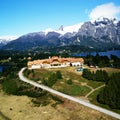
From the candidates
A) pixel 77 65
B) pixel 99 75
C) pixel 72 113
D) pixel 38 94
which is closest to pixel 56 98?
pixel 38 94

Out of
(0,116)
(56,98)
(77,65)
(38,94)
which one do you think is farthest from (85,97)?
(77,65)

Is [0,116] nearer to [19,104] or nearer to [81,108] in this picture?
[19,104]

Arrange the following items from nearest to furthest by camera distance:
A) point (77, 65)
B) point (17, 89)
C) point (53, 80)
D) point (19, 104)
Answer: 1. point (19, 104)
2. point (17, 89)
3. point (53, 80)
4. point (77, 65)

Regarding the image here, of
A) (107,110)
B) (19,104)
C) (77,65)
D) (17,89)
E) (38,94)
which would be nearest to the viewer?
(107,110)

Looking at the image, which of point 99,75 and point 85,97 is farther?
point 99,75

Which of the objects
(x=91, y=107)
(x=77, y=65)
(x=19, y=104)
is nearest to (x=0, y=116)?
(x=19, y=104)

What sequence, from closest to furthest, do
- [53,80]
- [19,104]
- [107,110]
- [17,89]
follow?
1. [107,110]
2. [19,104]
3. [17,89]
4. [53,80]

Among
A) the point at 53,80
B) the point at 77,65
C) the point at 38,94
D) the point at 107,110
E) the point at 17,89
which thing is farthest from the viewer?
the point at 77,65

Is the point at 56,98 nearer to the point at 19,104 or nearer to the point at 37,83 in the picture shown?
the point at 19,104

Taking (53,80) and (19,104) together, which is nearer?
(19,104)
